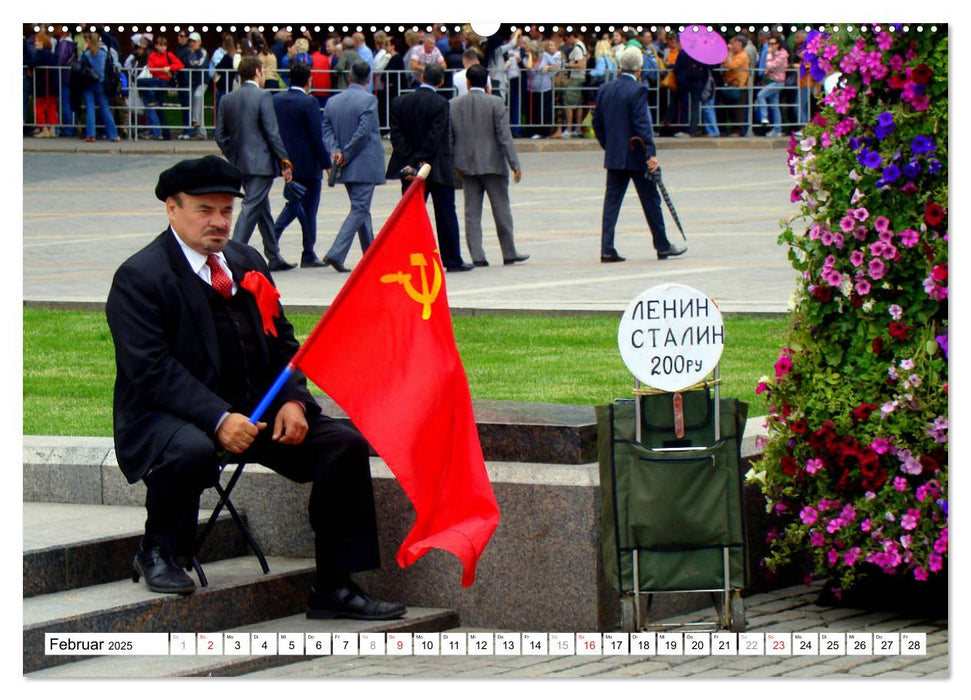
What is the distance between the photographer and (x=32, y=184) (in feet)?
82.2

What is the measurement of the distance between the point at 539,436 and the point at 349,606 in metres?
0.87

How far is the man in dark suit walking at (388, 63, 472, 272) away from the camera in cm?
1606

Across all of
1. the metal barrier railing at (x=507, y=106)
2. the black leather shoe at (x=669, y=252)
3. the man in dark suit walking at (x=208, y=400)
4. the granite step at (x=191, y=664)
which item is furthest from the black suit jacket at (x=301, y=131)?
the granite step at (x=191, y=664)

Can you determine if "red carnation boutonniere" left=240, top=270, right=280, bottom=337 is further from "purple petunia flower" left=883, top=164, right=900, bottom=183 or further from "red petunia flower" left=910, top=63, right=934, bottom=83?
"red petunia flower" left=910, top=63, right=934, bottom=83

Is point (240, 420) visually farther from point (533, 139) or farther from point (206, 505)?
point (533, 139)

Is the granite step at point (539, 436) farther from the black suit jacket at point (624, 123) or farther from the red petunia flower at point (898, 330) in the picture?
the black suit jacket at point (624, 123)

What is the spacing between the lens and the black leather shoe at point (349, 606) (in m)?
6.52

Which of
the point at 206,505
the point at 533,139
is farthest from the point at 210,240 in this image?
the point at 533,139

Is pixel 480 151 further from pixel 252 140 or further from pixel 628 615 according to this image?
pixel 628 615

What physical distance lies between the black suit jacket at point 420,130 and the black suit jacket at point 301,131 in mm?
639

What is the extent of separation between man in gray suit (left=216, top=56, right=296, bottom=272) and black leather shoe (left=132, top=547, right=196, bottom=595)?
30.9 feet

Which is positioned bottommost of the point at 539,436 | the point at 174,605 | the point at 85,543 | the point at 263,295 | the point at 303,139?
the point at 174,605

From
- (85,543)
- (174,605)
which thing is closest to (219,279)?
(85,543)

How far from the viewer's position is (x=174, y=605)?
245 inches
